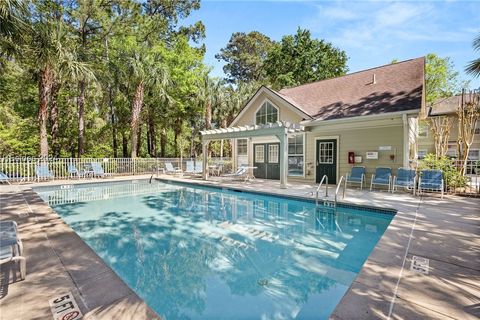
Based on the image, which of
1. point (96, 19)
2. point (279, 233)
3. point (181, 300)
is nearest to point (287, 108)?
point (279, 233)

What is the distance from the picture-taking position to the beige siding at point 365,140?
970 cm

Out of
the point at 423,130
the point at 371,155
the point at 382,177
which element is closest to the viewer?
the point at 382,177

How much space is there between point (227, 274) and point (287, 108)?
34.4 feet

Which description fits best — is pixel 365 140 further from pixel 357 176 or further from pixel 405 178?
pixel 405 178

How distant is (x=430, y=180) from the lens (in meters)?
8.53

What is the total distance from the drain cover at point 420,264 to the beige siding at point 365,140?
7255 millimetres

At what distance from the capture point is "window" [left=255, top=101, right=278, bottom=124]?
13594mm

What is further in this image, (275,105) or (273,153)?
(273,153)

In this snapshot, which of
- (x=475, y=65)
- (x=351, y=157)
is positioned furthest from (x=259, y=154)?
(x=475, y=65)

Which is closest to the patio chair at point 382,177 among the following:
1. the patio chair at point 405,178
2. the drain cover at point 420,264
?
the patio chair at point 405,178

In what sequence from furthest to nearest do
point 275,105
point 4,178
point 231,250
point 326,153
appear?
point 275,105 < point 326,153 < point 4,178 < point 231,250

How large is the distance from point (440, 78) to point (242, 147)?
23.4 meters

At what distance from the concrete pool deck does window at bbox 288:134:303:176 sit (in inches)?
300

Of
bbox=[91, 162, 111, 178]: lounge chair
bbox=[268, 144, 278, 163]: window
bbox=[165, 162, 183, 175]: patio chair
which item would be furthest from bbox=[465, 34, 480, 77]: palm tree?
bbox=[91, 162, 111, 178]: lounge chair
